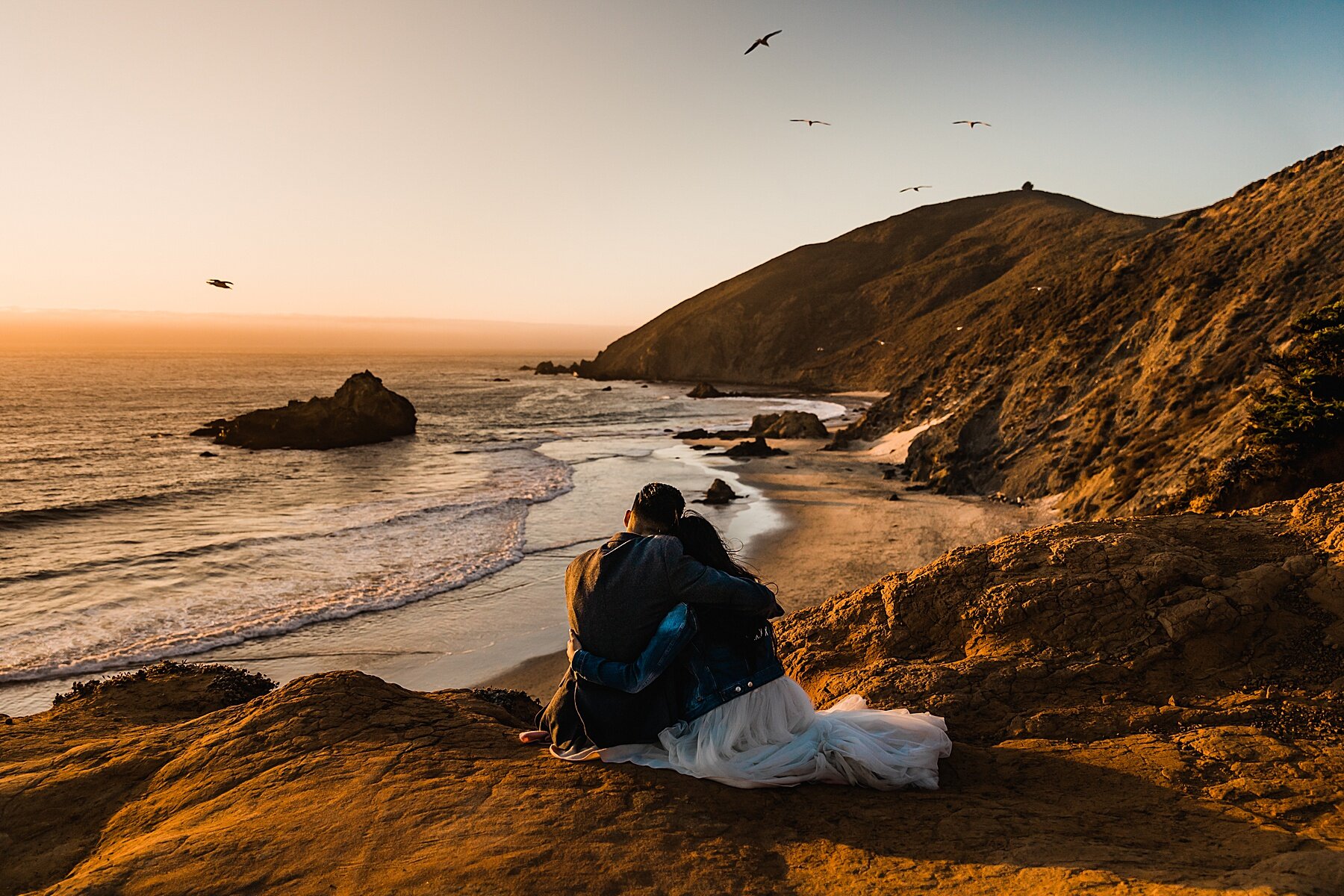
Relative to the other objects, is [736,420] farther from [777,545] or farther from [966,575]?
[966,575]

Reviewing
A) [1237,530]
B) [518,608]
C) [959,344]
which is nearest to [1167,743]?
[1237,530]

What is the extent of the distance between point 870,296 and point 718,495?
101 metres

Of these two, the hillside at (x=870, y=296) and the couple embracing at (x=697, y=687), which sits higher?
the hillside at (x=870, y=296)

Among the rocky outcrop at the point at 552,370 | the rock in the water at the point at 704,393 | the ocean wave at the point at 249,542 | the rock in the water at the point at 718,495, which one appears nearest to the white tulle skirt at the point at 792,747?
the ocean wave at the point at 249,542

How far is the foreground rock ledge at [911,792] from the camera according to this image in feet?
9.70

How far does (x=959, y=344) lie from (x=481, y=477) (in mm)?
29535

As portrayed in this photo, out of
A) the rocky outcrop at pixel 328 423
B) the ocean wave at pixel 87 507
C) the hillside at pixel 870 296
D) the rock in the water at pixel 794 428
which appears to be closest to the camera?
the ocean wave at pixel 87 507

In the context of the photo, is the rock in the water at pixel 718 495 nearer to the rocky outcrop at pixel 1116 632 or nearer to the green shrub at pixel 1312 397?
the green shrub at pixel 1312 397

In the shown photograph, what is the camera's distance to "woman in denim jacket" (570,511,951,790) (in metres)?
3.80

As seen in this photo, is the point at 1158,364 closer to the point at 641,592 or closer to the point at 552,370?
the point at 641,592

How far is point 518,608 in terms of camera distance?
1342 centimetres

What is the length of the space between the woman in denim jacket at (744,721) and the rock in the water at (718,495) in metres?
19.0

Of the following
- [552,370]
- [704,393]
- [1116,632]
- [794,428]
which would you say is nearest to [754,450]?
[794,428]

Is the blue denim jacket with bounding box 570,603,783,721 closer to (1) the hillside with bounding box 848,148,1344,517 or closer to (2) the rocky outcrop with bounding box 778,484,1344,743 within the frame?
(2) the rocky outcrop with bounding box 778,484,1344,743
